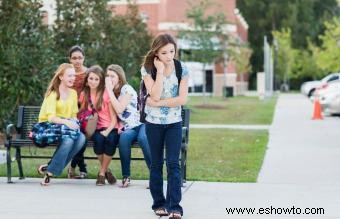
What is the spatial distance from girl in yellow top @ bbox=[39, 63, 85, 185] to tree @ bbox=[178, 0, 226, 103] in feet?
85.9

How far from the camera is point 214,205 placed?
830 centimetres

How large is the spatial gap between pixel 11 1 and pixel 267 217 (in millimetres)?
9634

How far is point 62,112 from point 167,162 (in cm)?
273

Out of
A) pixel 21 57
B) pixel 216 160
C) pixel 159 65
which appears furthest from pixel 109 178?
pixel 21 57

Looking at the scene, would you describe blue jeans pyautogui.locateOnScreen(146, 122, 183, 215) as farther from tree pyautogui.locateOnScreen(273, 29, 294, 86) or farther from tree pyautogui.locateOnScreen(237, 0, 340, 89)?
tree pyautogui.locateOnScreen(237, 0, 340, 89)

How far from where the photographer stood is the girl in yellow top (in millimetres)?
9570

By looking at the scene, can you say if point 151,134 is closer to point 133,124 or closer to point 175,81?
point 175,81

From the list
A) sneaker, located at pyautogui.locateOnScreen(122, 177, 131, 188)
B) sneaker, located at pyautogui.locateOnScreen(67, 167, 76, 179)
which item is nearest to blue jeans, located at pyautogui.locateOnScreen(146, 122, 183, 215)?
sneaker, located at pyautogui.locateOnScreen(122, 177, 131, 188)

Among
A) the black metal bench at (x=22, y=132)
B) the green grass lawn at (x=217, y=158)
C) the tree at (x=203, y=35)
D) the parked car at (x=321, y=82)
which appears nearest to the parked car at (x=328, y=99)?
the tree at (x=203, y=35)

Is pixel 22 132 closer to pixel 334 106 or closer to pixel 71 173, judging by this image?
pixel 71 173

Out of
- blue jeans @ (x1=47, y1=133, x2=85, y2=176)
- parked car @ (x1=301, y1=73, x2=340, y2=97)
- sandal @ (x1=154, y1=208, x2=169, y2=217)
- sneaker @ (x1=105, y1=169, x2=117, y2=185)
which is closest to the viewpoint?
sandal @ (x1=154, y1=208, x2=169, y2=217)

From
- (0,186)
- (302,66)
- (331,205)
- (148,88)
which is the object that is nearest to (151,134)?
(148,88)

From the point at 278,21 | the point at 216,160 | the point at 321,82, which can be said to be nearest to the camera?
the point at 216,160

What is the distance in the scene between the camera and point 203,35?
35781mm
